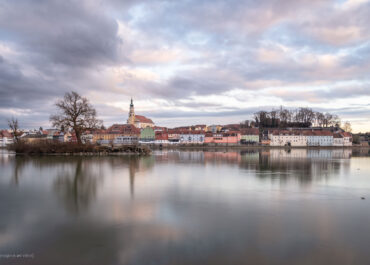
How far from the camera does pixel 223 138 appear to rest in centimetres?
8469

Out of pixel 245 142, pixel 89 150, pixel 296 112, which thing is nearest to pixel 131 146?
pixel 89 150

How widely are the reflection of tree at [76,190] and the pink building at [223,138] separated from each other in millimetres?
72692

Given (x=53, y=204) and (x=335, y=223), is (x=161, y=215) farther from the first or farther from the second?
(x=335, y=223)

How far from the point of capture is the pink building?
83.9 m

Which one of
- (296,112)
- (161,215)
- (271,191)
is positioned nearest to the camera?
(161,215)

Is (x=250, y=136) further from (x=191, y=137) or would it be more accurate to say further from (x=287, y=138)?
(x=191, y=137)

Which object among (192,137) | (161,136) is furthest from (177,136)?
(161,136)

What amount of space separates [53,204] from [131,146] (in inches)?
937

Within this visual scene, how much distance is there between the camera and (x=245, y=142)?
83312 millimetres

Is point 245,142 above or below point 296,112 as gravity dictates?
below

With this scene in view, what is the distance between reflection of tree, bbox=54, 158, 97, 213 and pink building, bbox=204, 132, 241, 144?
72.7 m

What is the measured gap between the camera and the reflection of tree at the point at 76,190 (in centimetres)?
779

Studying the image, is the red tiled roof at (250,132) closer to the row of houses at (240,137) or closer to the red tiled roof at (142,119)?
the row of houses at (240,137)

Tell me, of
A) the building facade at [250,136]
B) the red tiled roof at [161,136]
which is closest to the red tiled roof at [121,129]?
the red tiled roof at [161,136]
